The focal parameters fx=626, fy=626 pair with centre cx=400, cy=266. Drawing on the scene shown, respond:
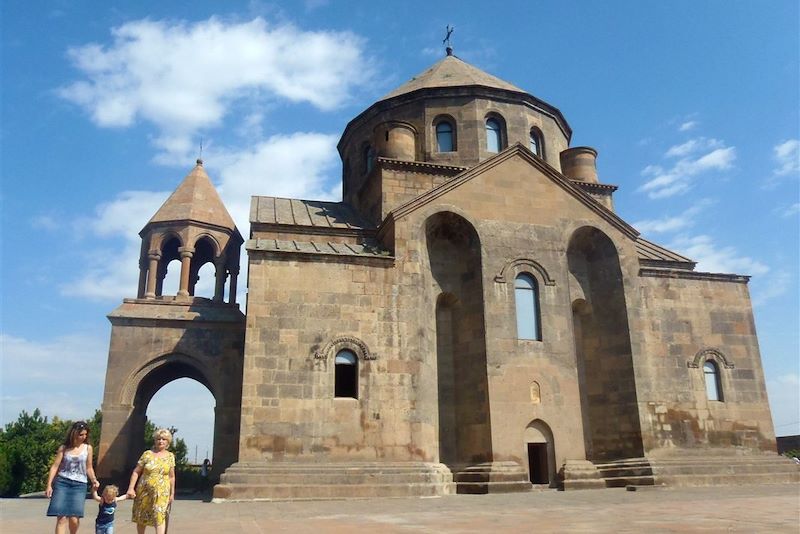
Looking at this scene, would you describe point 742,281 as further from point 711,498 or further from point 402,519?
point 402,519

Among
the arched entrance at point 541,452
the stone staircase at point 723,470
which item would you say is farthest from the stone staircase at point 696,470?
the arched entrance at point 541,452

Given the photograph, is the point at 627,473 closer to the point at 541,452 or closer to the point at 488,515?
the point at 541,452

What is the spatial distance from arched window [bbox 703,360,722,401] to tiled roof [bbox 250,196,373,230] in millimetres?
9571

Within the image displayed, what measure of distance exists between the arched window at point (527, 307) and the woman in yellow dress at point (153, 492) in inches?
417

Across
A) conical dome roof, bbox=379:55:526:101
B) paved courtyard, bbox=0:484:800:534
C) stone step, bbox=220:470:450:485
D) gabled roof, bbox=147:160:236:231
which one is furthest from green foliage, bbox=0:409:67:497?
conical dome roof, bbox=379:55:526:101

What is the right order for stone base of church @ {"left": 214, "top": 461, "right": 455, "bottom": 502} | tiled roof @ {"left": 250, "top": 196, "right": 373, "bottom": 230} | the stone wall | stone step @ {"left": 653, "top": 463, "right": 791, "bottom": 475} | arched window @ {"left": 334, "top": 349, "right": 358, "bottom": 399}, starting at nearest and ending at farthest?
stone base of church @ {"left": 214, "top": 461, "right": 455, "bottom": 502} → arched window @ {"left": 334, "top": 349, "right": 358, "bottom": 399} → stone step @ {"left": 653, "top": 463, "right": 791, "bottom": 475} → the stone wall → tiled roof @ {"left": 250, "top": 196, "right": 373, "bottom": 230}

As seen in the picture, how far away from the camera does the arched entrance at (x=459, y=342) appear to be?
14.2m

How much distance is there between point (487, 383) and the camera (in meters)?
14.2

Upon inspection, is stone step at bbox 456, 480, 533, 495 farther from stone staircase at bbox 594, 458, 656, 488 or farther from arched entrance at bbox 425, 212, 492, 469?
stone staircase at bbox 594, 458, 656, 488

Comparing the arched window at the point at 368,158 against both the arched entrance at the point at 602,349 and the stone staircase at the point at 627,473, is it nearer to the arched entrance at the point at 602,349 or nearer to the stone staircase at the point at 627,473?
the arched entrance at the point at 602,349

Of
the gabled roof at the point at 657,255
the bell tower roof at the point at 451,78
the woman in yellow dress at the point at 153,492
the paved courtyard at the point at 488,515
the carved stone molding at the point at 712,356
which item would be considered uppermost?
the bell tower roof at the point at 451,78

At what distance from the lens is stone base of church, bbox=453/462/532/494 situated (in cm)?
1320

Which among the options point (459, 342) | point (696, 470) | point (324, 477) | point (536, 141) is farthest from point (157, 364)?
point (696, 470)

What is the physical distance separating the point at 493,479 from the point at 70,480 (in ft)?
30.9
